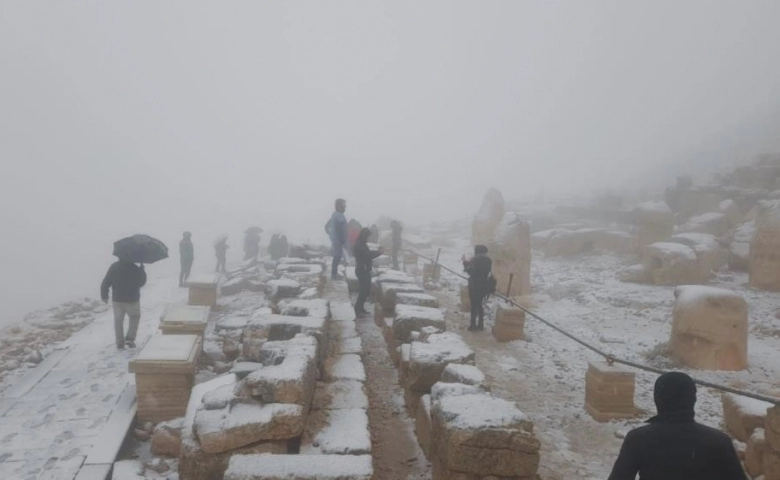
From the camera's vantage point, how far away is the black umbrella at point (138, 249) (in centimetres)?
798

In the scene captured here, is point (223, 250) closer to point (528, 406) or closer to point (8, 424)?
point (8, 424)

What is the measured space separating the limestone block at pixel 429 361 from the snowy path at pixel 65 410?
9.32ft

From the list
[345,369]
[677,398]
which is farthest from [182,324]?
[677,398]

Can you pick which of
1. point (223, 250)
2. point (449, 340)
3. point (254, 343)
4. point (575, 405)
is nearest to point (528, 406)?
point (575, 405)

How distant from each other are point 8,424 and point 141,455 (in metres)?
2.05

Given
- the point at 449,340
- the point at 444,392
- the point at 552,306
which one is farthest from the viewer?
the point at 552,306

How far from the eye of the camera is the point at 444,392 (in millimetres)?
4035

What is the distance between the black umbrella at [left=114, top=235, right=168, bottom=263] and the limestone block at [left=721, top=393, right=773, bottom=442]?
8079 mm

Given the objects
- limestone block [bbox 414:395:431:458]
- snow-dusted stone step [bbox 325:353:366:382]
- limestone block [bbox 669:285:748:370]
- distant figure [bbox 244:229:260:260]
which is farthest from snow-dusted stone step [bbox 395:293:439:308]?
distant figure [bbox 244:229:260:260]

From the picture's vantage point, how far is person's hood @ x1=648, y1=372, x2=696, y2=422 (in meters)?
2.35

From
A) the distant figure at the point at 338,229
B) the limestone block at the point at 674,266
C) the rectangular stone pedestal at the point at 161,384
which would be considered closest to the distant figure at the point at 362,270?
the distant figure at the point at 338,229

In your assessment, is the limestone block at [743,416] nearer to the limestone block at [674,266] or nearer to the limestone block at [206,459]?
the limestone block at [206,459]

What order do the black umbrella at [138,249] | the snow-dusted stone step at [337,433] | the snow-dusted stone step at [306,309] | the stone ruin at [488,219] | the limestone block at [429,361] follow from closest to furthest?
the snow-dusted stone step at [337,433] < the limestone block at [429,361] < the snow-dusted stone step at [306,309] < the black umbrella at [138,249] < the stone ruin at [488,219]

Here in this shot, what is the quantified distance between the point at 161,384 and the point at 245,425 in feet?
7.77
